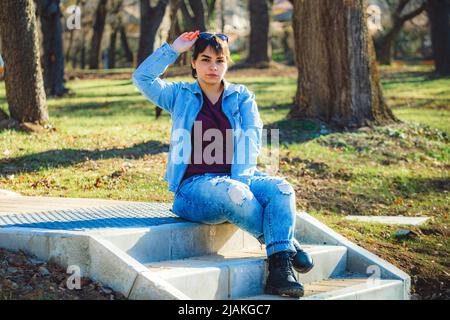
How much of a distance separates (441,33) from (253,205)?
18.8 m

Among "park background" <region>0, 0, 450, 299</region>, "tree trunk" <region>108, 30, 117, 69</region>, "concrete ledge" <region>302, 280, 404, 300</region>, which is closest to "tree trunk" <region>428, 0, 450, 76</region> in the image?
"park background" <region>0, 0, 450, 299</region>

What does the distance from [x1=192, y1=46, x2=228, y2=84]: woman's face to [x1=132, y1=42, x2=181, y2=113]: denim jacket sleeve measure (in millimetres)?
236

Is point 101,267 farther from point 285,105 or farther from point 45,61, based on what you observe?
point 45,61

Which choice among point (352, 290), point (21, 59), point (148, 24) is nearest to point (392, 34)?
point (148, 24)

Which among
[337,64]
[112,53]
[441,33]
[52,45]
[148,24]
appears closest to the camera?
[337,64]

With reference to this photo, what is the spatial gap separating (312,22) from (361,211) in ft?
14.5

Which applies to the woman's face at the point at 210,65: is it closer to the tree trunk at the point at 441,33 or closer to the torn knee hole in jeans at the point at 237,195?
the torn knee hole in jeans at the point at 237,195

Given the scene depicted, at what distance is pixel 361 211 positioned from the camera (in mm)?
9352

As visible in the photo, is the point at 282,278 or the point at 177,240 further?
the point at 177,240

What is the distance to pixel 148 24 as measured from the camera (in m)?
22.8

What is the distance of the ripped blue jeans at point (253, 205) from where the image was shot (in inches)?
219

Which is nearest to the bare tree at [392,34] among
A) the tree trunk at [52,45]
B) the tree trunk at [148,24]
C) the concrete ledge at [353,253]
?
the tree trunk at [148,24]

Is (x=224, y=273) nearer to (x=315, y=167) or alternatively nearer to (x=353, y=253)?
(x=353, y=253)
